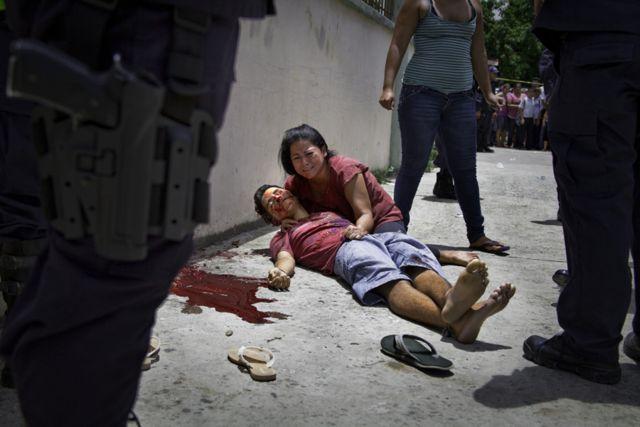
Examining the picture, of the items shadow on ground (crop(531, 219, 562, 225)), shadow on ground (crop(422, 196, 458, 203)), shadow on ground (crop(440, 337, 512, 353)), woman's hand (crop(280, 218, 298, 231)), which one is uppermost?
woman's hand (crop(280, 218, 298, 231))

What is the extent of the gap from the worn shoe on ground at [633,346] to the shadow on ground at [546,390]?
12 cm

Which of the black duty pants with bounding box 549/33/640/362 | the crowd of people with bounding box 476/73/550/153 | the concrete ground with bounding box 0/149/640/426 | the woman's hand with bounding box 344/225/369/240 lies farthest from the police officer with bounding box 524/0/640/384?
the crowd of people with bounding box 476/73/550/153

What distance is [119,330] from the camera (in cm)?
112

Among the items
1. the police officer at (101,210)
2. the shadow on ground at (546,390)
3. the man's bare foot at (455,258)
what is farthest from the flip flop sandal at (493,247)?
the police officer at (101,210)

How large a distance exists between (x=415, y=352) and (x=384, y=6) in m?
6.55

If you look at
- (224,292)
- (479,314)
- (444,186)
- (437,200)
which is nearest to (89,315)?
(479,314)

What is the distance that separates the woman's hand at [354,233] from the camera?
3340mm

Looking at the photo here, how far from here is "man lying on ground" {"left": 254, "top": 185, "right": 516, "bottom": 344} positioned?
8.46ft

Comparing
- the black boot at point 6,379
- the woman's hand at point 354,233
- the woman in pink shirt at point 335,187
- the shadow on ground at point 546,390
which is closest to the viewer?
the black boot at point 6,379

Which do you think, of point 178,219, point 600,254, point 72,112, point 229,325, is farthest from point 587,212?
point 72,112

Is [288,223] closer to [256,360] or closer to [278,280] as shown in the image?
[278,280]

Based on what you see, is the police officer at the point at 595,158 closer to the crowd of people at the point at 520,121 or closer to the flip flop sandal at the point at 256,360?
the flip flop sandal at the point at 256,360

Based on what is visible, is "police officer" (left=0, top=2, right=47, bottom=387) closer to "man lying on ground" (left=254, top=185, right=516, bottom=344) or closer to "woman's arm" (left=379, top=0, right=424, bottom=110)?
"man lying on ground" (left=254, top=185, right=516, bottom=344)

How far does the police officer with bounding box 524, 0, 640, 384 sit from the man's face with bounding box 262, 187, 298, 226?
1.70m
